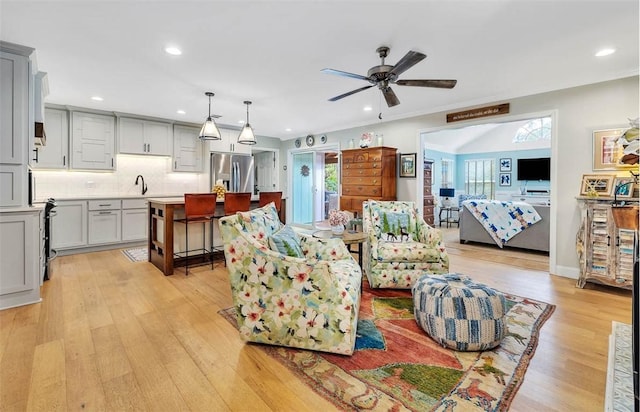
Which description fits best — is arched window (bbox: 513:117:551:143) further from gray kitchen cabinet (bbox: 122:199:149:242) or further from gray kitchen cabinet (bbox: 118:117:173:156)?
gray kitchen cabinet (bbox: 122:199:149:242)

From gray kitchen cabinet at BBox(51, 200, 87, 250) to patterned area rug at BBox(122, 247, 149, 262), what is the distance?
2.22 ft

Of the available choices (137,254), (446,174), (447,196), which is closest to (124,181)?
(137,254)

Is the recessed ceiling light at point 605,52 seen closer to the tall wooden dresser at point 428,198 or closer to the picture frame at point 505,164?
the tall wooden dresser at point 428,198

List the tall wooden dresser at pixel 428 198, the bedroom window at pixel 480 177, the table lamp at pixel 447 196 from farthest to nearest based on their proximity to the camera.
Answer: the bedroom window at pixel 480 177 < the table lamp at pixel 447 196 < the tall wooden dresser at pixel 428 198

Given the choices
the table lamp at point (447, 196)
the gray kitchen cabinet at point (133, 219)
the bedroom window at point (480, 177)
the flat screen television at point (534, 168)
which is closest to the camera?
the gray kitchen cabinet at point (133, 219)

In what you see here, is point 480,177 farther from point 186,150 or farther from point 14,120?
point 14,120

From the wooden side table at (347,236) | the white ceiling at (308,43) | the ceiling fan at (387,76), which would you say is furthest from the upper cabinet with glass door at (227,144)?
the ceiling fan at (387,76)

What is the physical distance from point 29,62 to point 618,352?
5.43 m

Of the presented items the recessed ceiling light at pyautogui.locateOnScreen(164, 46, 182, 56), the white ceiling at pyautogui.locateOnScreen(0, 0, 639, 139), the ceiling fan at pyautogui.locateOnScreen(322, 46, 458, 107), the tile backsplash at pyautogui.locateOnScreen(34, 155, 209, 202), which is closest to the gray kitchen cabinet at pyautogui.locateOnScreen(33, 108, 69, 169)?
the tile backsplash at pyautogui.locateOnScreen(34, 155, 209, 202)

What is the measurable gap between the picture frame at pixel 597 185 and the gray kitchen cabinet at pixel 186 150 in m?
6.38

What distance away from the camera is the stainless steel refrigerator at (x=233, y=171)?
21.4 feet

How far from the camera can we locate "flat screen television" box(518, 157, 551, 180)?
8.62 metres

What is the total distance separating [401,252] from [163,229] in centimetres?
301

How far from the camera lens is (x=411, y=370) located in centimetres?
182
